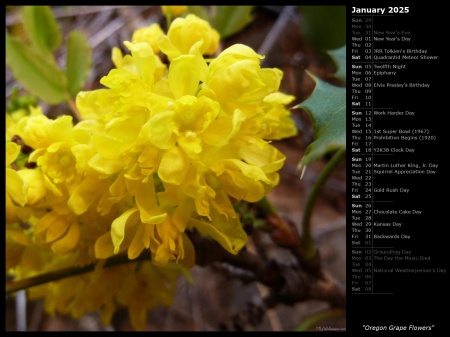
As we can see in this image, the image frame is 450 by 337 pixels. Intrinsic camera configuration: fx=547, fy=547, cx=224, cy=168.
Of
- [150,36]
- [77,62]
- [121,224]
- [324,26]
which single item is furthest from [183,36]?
[324,26]

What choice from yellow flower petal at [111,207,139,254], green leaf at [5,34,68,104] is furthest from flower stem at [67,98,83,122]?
yellow flower petal at [111,207,139,254]

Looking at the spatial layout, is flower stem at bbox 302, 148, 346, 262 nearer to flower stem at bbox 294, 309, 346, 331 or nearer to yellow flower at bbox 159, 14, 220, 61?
flower stem at bbox 294, 309, 346, 331

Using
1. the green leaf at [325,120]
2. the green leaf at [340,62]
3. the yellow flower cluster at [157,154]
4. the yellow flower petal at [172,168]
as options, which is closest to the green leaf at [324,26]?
the green leaf at [340,62]

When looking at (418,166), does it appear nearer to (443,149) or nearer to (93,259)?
(443,149)

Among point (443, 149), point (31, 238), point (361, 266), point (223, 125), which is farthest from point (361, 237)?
point (31, 238)

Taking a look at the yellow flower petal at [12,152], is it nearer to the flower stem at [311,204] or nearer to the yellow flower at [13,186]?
the yellow flower at [13,186]

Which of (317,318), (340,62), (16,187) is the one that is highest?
(340,62)

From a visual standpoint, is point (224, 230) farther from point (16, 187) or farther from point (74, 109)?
point (74, 109)
